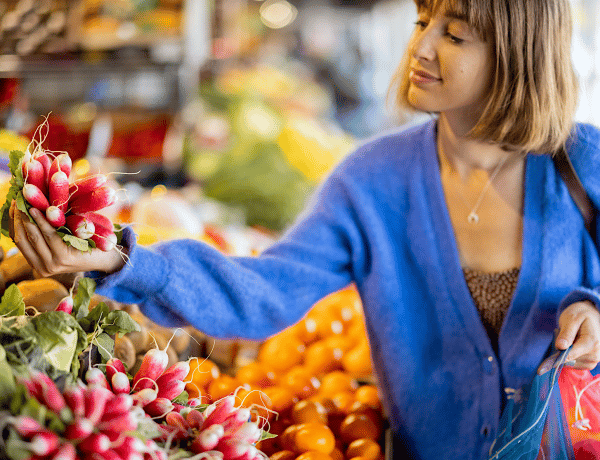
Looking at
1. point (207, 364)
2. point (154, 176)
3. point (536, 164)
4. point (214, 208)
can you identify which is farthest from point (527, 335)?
point (154, 176)

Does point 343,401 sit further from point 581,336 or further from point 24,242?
point 24,242

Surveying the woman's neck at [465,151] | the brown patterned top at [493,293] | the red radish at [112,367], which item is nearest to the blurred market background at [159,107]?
the woman's neck at [465,151]

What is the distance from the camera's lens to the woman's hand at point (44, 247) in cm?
86

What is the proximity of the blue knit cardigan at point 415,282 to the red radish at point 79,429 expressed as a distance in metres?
0.52

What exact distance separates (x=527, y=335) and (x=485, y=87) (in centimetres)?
60

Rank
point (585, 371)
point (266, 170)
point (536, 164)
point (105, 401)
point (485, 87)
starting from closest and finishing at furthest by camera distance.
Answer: point (105, 401) → point (585, 371) → point (485, 87) → point (536, 164) → point (266, 170)

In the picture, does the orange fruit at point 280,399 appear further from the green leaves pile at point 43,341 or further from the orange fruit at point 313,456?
the green leaves pile at point 43,341

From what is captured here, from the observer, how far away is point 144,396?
2.56 feet

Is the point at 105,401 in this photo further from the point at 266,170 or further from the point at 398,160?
the point at 266,170

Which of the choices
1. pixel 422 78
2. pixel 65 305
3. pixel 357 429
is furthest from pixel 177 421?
pixel 422 78

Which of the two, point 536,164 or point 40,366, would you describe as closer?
point 40,366

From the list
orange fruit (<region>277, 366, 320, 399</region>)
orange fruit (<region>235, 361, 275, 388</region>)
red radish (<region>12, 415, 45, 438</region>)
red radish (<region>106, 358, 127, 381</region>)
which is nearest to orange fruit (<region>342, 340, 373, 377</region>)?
orange fruit (<region>277, 366, 320, 399</region>)

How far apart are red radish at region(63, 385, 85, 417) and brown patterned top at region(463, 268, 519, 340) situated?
1.00 m

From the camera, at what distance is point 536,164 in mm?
1401
